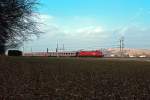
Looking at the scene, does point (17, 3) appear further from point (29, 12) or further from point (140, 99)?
point (140, 99)

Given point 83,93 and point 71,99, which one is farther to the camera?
point 83,93

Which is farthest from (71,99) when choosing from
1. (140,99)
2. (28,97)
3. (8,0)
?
(8,0)

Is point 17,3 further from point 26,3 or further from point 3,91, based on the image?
point 3,91

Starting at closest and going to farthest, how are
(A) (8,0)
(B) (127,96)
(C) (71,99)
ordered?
(C) (71,99)
(B) (127,96)
(A) (8,0)

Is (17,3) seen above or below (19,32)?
above

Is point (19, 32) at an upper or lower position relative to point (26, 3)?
lower

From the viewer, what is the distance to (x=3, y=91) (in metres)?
11.5

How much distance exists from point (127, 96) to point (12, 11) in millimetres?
18847

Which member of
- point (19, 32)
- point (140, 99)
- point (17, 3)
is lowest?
point (140, 99)

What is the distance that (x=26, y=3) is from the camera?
29594 mm

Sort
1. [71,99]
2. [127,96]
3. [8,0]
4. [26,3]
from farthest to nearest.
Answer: [26,3]
[8,0]
[127,96]
[71,99]

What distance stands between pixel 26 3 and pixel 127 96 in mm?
20001

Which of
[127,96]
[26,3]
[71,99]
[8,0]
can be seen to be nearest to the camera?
[71,99]

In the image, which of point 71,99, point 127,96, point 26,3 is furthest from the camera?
point 26,3
